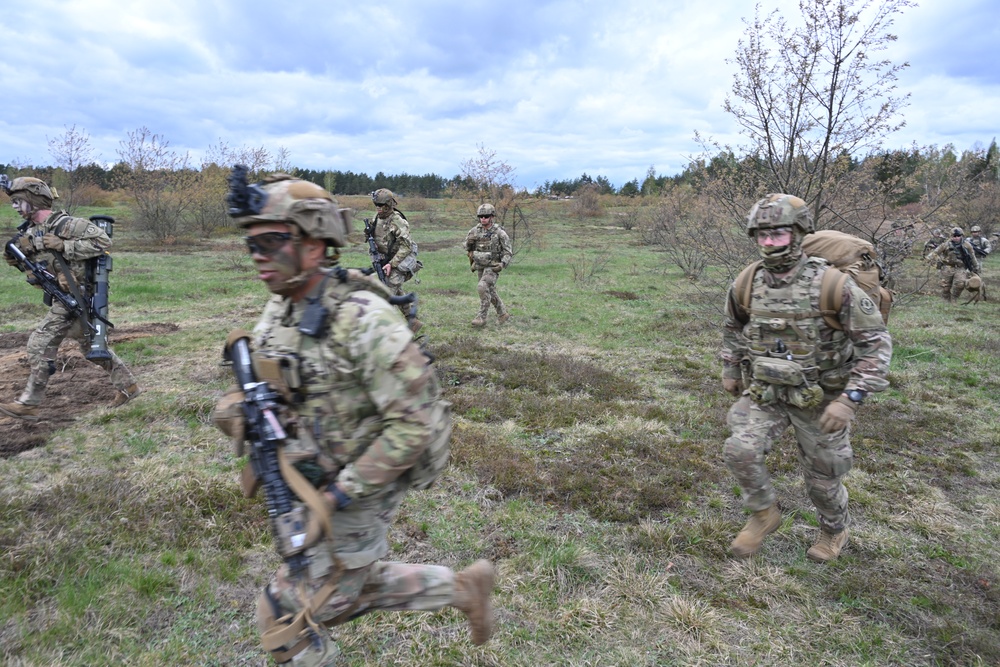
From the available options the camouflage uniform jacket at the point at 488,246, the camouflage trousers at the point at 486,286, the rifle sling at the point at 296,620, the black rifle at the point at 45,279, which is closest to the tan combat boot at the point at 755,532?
the rifle sling at the point at 296,620

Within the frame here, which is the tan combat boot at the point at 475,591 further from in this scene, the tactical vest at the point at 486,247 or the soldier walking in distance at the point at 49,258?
the tactical vest at the point at 486,247

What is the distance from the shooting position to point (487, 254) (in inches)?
413

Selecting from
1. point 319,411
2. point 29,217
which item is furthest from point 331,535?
point 29,217

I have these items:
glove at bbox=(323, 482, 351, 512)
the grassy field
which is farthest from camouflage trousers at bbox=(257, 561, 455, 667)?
the grassy field

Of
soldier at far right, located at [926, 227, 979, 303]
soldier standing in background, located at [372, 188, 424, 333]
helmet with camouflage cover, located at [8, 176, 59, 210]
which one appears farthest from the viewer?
soldier at far right, located at [926, 227, 979, 303]

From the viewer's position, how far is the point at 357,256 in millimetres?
21453

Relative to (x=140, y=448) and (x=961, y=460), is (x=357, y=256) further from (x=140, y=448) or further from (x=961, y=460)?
(x=961, y=460)

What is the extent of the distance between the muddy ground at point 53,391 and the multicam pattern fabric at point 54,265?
0.99ft

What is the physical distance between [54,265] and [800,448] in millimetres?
6600

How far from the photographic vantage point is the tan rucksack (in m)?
3.42

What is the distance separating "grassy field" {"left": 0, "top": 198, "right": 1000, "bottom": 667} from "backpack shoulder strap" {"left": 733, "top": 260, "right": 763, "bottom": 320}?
1.53 metres

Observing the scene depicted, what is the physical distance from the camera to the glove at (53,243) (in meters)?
5.66

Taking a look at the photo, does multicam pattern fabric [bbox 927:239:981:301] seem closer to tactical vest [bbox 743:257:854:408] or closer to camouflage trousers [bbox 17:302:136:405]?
tactical vest [bbox 743:257:854:408]

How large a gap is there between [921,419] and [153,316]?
1191 cm
